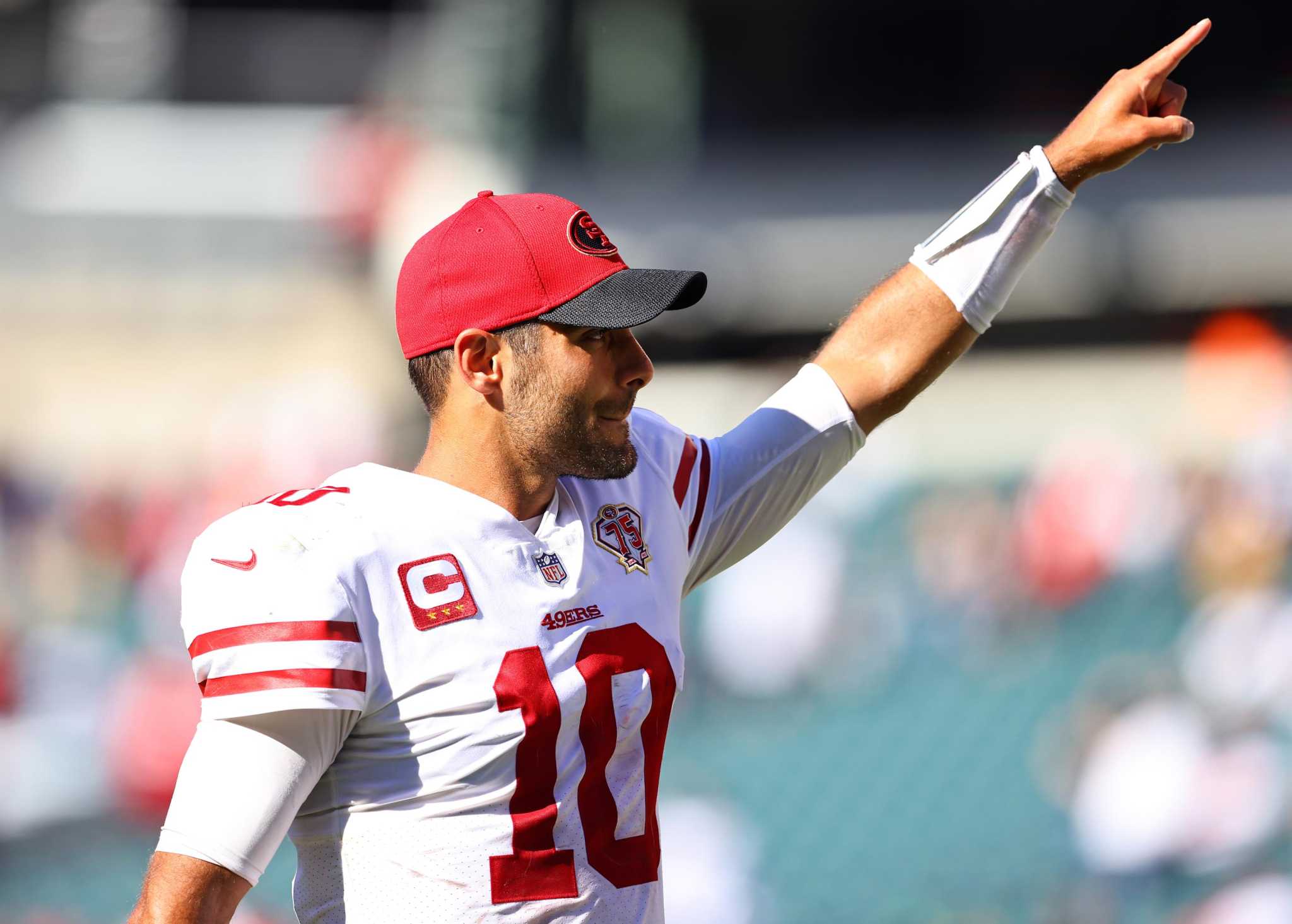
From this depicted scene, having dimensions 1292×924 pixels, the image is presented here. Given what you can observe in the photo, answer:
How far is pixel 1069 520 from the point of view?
227 inches

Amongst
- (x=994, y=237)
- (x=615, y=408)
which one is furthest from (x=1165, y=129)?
(x=615, y=408)

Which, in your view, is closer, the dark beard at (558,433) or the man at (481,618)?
the man at (481,618)

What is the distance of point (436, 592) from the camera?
1.26 metres

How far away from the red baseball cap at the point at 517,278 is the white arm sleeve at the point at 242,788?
1.35 ft

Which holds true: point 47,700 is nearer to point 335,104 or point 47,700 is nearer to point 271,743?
point 335,104

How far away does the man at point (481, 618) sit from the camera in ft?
3.81

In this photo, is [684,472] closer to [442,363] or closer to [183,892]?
[442,363]

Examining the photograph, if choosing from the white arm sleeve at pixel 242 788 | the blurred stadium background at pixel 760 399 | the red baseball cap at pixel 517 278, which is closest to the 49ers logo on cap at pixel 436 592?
the white arm sleeve at pixel 242 788

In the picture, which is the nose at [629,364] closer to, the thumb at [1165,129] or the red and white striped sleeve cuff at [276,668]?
the red and white striped sleeve cuff at [276,668]

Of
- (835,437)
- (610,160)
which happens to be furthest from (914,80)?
(835,437)

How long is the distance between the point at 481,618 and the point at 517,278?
32 centimetres

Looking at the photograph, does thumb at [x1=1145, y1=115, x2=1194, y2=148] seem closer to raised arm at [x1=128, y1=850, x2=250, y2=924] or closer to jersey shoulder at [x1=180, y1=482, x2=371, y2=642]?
jersey shoulder at [x1=180, y1=482, x2=371, y2=642]

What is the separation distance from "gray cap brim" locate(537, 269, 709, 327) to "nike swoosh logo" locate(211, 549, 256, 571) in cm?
35

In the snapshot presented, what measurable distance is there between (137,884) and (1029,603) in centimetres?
359
